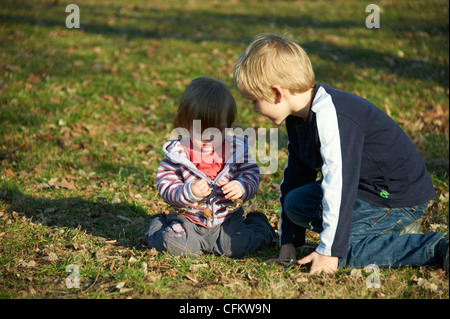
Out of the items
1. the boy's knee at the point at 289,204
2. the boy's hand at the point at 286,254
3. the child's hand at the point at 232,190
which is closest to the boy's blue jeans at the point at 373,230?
the boy's knee at the point at 289,204

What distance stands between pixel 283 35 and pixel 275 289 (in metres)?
1.81

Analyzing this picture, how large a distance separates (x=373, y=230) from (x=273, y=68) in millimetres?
1396

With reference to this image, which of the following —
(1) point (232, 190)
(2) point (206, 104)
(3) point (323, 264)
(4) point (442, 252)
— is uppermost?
(2) point (206, 104)

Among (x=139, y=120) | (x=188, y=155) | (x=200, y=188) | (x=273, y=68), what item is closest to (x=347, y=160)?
(x=273, y=68)

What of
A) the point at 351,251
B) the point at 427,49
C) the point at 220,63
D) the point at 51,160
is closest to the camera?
the point at 351,251

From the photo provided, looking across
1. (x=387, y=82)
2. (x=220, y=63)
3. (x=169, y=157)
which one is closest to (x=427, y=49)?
(x=387, y=82)

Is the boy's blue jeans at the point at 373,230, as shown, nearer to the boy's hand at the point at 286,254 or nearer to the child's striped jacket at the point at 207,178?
the boy's hand at the point at 286,254

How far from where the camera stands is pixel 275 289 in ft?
9.70

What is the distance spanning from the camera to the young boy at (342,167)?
9.83 feet

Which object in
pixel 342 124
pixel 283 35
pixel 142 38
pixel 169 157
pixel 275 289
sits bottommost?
pixel 275 289

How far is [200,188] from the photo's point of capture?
11.1 ft

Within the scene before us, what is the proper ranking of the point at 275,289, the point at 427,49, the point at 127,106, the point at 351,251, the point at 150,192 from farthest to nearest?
the point at 427,49
the point at 127,106
the point at 150,192
the point at 351,251
the point at 275,289

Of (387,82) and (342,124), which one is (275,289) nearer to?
(342,124)

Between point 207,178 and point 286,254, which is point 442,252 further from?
point 207,178
